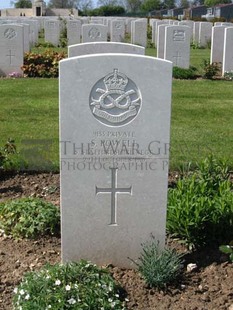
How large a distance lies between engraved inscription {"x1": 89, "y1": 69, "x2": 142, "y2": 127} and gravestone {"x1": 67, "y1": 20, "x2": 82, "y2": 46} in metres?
19.2

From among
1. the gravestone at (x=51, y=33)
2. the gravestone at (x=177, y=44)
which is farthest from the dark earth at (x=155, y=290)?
the gravestone at (x=51, y=33)

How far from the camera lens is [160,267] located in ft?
12.0

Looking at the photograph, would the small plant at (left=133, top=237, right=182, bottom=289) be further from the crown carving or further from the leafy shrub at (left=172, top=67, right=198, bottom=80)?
the leafy shrub at (left=172, top=67, right=198, bottom=80)

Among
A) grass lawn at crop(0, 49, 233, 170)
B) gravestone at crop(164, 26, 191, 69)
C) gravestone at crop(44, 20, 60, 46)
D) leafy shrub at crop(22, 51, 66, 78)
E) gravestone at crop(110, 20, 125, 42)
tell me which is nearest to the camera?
grass lawn at crop(0, 49, 233, 170)

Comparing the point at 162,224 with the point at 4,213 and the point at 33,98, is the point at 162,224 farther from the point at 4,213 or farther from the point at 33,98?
the point at 33,98

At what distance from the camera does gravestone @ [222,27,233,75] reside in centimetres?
1388

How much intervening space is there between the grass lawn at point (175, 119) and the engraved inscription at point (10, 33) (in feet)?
4.49

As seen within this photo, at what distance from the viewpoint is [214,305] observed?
11.5 ft

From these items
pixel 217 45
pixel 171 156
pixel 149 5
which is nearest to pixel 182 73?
pixel 217 45

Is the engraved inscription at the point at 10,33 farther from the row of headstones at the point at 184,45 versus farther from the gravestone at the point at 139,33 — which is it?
the gravestone at the point at 139,33

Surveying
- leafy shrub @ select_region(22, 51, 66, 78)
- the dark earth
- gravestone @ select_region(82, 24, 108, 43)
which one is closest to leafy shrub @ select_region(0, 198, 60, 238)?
the dark earth

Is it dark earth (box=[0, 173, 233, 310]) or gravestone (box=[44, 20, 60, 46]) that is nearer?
dark earth (box=[0, 173, 233, 310])

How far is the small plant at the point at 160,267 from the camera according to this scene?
3.65 meters

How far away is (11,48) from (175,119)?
6.32 meters
